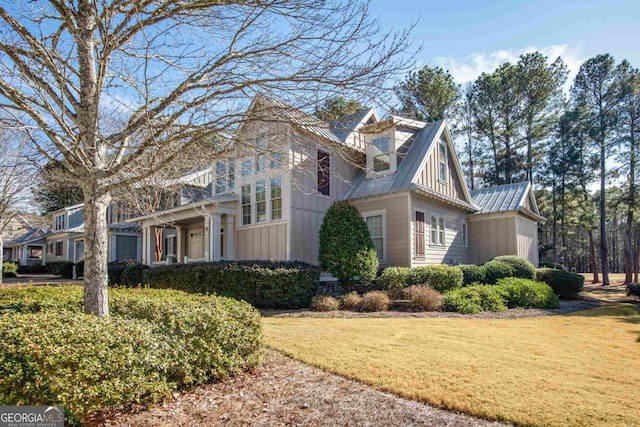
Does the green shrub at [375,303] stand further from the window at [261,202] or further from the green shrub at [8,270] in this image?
the green shrub at [8,270]

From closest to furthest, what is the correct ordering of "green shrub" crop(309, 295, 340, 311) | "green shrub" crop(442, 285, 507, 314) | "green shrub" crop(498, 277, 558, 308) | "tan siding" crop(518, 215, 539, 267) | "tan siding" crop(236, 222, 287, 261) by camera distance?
"green shrub" crop(442, 285, 507, 314) < "green shrub" crop(309, 295, 340, 311) < "green shrub" crop(498, 277, 558, 308) < "tan siding" crop(236, 222, 287, 261) < "tan siding" crop(518, 215, 539, 267)

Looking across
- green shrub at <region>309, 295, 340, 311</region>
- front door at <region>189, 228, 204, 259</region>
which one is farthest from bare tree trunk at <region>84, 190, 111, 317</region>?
front door at <region>189, 228, 204, 259</region>

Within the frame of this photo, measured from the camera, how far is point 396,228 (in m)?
15.4

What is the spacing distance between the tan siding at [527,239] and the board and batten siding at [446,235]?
232 cm

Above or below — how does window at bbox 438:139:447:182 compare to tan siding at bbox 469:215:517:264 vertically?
above

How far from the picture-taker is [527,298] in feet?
42.7

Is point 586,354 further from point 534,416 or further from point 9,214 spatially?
point 9,214

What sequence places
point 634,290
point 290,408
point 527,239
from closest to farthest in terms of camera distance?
point 290,408 < point 634,290 < point 527,239

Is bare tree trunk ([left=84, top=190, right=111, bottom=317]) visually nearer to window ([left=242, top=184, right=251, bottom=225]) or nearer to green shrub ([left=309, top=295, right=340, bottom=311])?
green shrub ([left=309, top=295, right=340, bottom=311])

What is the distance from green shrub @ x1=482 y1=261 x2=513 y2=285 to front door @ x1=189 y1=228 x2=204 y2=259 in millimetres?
12686

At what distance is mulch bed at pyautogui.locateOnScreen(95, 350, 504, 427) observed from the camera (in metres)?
4.20

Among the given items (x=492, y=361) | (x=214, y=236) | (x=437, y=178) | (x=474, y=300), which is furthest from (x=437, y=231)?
(x=492, y=361)

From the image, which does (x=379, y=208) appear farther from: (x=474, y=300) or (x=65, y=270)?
(x=65, y=270)

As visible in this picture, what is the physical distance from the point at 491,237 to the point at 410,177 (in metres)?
6.75
